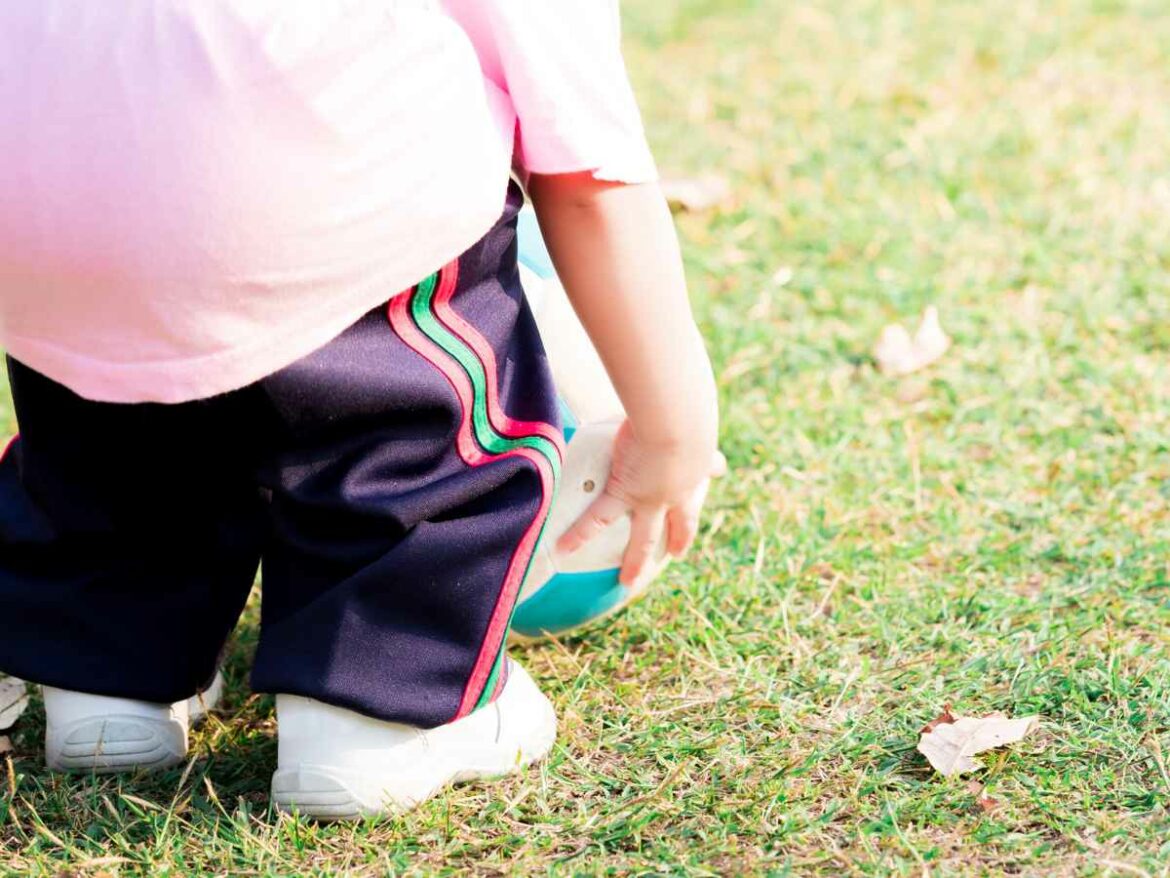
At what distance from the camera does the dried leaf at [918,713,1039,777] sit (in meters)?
1.66

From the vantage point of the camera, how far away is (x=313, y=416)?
1.51m

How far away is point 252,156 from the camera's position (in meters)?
A: 1.33

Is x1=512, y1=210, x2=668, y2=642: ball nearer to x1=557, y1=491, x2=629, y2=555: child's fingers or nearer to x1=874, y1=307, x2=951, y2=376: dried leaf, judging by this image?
x1=557, y1=491, x2=629, y2=555: child's fingers

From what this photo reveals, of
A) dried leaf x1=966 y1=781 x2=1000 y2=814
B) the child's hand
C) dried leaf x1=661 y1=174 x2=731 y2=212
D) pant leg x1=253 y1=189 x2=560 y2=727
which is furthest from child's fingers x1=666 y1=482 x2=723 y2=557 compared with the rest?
dried leaf x1=661 y1=174 x2=731 y2=212

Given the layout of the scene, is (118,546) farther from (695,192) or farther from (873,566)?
A: (695,192)

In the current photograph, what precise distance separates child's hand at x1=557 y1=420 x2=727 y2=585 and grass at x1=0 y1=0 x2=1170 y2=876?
15cm

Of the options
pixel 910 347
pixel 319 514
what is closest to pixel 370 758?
pixel 319 514

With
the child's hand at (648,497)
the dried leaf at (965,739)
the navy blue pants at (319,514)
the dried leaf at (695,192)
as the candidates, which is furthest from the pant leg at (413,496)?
the dried leaf at (695,192)

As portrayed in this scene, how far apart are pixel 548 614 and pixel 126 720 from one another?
534mm

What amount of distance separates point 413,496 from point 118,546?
1.28ft

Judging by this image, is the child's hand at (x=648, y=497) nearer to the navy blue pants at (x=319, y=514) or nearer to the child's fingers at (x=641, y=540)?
the child's fingers at (x=641, y=540)

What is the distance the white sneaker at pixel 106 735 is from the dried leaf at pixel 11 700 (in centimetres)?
11

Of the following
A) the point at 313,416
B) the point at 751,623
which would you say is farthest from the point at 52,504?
the point at 751,623

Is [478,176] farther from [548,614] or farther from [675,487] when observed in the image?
[548,614]
